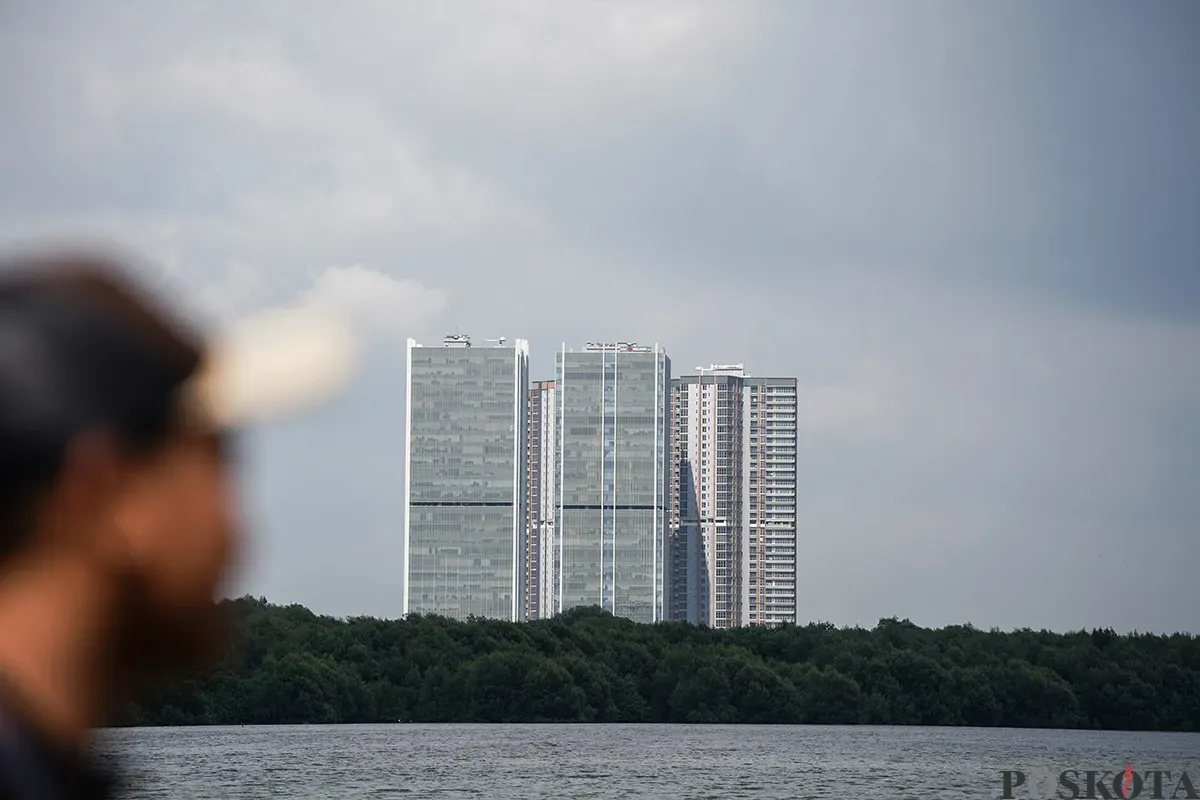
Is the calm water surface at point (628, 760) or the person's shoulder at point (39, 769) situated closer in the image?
the person's shoulder at point (39, 769)

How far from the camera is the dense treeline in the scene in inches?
3319

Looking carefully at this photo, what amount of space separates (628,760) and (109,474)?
8363 cm

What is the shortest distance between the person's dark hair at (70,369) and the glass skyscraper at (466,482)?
324ft

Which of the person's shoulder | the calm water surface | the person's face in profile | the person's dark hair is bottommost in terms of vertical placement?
the calm water surface

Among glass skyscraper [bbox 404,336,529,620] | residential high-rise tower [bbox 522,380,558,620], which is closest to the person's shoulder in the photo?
glass skyscraper [bbox 404,336,529,620]

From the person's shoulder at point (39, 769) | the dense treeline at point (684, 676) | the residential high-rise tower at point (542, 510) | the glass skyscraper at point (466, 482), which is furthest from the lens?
the residential high-rise tower at point (542, 510)

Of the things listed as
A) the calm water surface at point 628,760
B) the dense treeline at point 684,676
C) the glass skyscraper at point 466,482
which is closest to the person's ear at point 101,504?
the calm water surface at point 628,760

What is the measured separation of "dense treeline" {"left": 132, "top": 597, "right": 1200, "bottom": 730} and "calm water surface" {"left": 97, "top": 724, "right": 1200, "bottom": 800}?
183 cm

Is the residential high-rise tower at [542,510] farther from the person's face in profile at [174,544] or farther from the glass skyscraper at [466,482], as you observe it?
the person's face in profile at [174,544]

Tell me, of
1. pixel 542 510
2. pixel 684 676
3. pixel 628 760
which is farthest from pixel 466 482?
pixel 628 760

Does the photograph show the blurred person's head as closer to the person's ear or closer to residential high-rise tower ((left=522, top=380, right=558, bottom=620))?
the person's ear

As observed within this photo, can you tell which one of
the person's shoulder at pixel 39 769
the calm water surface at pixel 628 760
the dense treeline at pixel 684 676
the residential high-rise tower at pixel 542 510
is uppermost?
the residential high-rise tower at pixel 542 510

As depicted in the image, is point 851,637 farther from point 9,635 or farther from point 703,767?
point 9,635

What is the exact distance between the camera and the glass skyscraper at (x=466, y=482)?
100 meters
